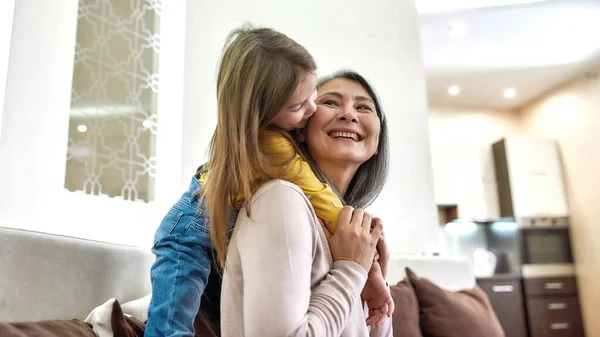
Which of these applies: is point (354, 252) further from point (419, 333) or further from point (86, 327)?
point (419, 333)

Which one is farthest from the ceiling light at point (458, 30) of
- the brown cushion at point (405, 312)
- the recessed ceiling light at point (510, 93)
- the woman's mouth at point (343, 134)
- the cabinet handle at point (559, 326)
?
the woman's mouth at point (343, 134)

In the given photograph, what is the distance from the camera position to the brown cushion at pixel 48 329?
1149mm

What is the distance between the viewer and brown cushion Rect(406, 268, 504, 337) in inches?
95.0

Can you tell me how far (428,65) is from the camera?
5668 millimetres

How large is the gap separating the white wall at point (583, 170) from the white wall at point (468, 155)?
769mm

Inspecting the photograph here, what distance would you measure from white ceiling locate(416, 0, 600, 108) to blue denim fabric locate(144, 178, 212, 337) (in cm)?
386

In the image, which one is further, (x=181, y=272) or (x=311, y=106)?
(x=181, y=272)

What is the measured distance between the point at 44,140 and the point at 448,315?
190 centimetres

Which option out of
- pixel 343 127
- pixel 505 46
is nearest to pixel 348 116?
pixel 343 127

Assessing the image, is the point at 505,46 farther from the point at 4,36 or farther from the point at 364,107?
the point at 4,36

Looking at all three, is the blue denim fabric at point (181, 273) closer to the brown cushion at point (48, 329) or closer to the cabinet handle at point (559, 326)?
the brown cushion at point (48, 329)

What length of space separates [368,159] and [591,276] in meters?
5.56

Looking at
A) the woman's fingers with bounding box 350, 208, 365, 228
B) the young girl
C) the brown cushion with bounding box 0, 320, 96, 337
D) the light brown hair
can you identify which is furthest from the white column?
the woman's fingers with bounding box 350, 208, 365, 228

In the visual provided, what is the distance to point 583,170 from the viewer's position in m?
5.93
